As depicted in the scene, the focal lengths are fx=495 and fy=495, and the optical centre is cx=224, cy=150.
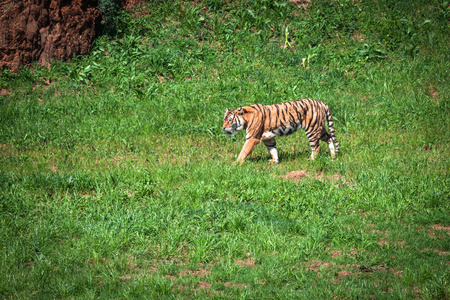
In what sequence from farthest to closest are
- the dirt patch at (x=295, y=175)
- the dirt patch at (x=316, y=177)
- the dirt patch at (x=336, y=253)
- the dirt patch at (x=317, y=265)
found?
the dirt patch at (x=295, y=175) < the dirt patch at (x=316, y=177) < the dirt patch at (x=336, y=253) < the dirt patch at (x=317, y=265)

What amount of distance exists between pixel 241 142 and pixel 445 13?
405 inches

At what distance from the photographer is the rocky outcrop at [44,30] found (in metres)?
14.2

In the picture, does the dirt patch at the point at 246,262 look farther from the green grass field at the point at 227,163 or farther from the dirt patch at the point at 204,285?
the dirt patch at the point at 204,285

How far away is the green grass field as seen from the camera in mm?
6062

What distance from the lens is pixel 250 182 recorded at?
8.70 metres

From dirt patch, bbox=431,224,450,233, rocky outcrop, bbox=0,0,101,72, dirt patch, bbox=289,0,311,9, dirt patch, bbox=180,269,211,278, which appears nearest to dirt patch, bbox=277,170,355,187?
dirt patch, bbox=431,224,450,233

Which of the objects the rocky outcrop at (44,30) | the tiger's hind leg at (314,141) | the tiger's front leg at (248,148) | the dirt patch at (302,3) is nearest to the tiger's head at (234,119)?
the tiger's front leg at (248,148)

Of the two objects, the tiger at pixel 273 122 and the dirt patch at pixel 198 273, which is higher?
the tiger at pixel 273 122

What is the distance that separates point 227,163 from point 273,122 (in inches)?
52.2

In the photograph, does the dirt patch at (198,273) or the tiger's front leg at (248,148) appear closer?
the dirt patch at (198,273)

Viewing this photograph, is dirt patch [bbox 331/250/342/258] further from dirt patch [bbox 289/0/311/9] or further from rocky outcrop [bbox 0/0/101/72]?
dirt patch [bbox 289/0/311/9]

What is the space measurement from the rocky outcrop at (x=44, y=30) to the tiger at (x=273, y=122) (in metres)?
7.24

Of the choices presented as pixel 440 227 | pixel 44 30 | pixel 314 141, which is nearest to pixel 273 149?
pixel 314 141

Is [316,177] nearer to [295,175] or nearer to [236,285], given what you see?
[295,175]
